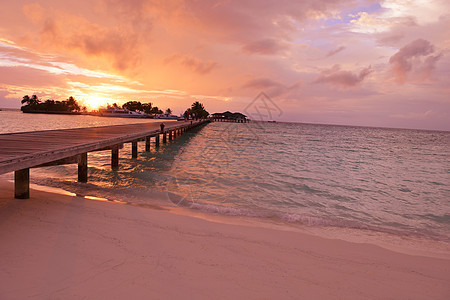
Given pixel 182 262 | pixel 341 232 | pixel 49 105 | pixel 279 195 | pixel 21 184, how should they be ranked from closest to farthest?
pixel 182 262 < pixel 21 184 < pixel 341 232 < pixel 279 195 < pixel 49 105

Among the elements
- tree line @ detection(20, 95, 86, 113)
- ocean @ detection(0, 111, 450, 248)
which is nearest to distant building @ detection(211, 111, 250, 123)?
tree line @ detection(20, 95, 86, 113)

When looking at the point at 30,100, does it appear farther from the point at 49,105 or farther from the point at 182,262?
the point at 182,262

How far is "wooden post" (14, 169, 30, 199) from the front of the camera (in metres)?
5.62

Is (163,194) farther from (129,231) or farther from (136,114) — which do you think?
(136,114)

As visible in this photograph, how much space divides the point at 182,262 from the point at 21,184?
4617 millimetres

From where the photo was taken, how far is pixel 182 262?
11.8 feet

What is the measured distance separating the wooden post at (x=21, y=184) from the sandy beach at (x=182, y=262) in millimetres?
284

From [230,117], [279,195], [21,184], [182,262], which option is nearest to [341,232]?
[279,195]

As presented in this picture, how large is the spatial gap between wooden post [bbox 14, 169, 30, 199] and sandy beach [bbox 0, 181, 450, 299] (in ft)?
0.93

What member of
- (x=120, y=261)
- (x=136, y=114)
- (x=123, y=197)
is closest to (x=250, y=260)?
(x=120, y=261)

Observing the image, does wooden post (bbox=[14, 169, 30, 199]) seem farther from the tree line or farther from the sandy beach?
the tree line

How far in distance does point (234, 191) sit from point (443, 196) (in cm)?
971

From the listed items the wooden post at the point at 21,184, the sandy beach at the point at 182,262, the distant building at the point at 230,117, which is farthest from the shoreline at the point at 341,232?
the distant building at the point at 230,117

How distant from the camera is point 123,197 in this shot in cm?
730
